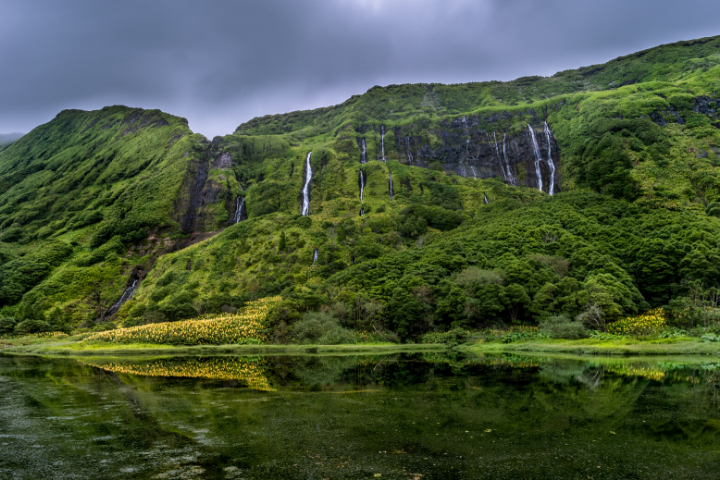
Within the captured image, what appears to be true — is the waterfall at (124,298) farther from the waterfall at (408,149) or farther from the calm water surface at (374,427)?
the waterfall at (408,149)

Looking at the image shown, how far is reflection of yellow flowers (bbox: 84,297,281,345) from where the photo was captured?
58.8 m

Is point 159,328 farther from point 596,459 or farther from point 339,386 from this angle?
point 596,459

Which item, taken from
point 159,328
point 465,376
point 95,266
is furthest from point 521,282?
point 95,266

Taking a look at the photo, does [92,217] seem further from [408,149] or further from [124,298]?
[408,149]

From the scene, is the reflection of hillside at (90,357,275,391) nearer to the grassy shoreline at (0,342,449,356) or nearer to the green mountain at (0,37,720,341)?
the grassy shoreline at (0,342,449,356)

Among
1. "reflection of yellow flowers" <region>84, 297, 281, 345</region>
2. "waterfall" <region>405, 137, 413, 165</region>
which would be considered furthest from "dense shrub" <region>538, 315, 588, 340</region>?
"waterfall" <region>405, 137, 413, 165</region>

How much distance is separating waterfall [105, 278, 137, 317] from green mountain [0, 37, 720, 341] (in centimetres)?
73

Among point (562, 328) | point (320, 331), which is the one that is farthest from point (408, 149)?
point (562, 328)

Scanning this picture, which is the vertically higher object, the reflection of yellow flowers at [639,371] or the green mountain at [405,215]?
the green mountain at [405,215]

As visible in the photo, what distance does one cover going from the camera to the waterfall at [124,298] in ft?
327

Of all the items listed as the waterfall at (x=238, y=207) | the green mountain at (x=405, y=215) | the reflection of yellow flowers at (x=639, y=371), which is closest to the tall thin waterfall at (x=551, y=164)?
the green mountain at (x=405, y=215)

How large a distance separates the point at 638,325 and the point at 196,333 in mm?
52435

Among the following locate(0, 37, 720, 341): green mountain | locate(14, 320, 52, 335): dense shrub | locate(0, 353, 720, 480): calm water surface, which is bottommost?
locate(14, 320, 52, 335): dense shrub

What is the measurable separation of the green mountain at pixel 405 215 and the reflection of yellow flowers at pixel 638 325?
201cm
